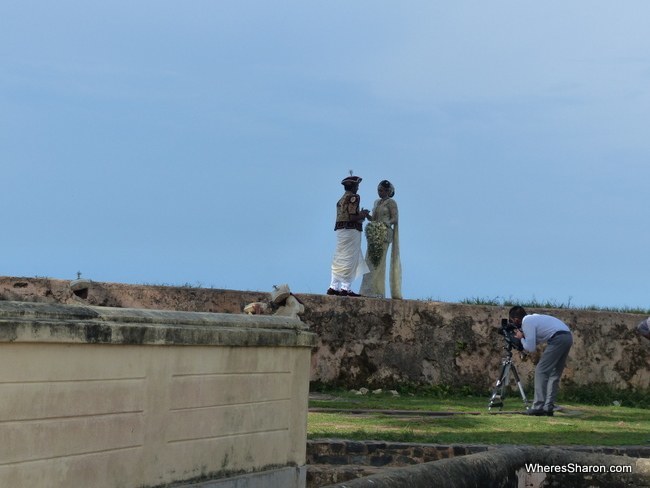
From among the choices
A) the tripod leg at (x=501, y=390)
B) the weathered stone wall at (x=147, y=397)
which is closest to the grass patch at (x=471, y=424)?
the tripod leg at (x=501, y=390)

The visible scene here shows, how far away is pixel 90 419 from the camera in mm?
6738

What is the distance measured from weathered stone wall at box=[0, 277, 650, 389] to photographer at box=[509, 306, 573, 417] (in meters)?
3.06

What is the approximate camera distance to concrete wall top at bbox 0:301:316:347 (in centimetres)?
625

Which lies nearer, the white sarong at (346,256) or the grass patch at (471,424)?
the grass patch at (471,424)

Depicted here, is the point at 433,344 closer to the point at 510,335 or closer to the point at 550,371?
the point at 510,335

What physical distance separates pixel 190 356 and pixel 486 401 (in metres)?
10.5

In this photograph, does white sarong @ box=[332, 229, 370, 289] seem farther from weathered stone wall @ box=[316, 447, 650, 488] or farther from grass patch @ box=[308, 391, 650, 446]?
weathered stone wall @ box=[316, 447, 650, 488]

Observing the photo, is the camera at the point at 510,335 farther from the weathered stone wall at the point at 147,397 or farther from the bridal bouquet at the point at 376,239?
the weathered stone wall at the point at 147,397

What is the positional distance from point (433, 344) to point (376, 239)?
2.56 metres

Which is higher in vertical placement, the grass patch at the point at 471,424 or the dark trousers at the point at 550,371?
the dark trousers at the point at 550,371

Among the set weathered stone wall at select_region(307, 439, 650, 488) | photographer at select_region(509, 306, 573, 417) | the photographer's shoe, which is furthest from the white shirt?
weathered stone wall at select_region(307, 439, 650, 488)

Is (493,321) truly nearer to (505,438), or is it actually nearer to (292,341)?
(505,438)

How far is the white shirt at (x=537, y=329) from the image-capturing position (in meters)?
15.2

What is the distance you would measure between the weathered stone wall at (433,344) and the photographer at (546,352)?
306 cm
